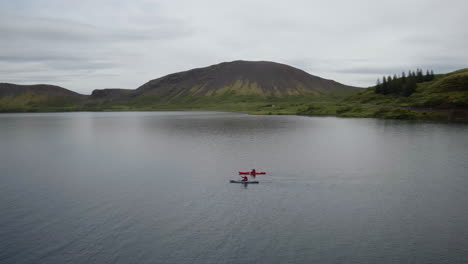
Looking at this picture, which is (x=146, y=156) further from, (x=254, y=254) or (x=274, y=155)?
(x=254, y=254)

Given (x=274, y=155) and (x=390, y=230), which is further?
(x=274, y=155)

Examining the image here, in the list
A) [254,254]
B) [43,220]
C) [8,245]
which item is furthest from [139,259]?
[43,220]

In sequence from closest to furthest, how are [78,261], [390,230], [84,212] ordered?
1. [78,261]
2. [390,230]
3. [84,212]

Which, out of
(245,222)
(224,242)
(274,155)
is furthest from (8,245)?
(274,155)

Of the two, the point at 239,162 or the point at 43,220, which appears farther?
the point at 239,162

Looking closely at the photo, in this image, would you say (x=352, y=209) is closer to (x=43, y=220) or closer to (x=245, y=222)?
(x=245, y=222)

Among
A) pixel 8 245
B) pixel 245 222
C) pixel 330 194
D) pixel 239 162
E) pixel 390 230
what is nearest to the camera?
pixel 8 245
